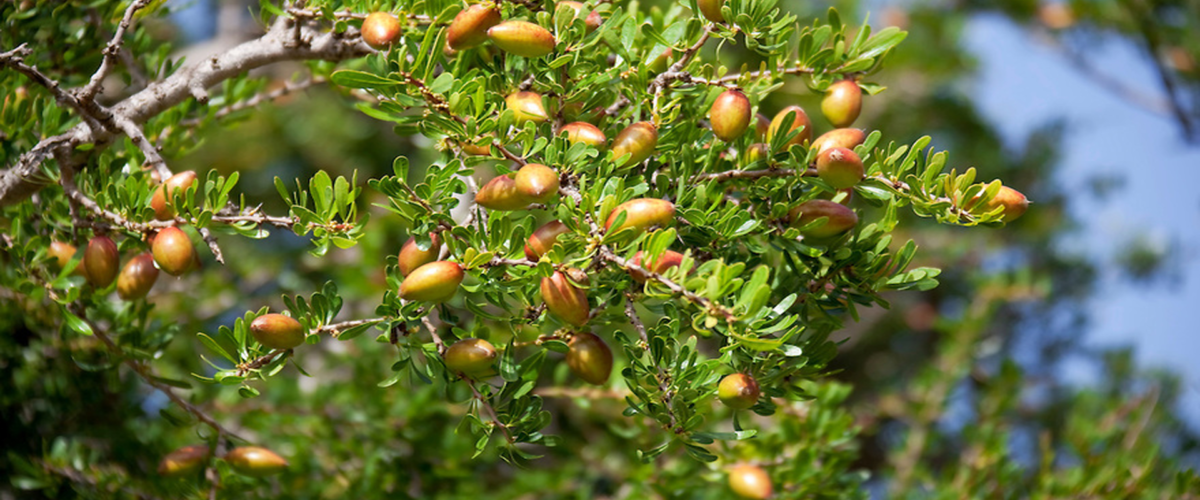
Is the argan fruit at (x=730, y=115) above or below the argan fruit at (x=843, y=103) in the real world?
above

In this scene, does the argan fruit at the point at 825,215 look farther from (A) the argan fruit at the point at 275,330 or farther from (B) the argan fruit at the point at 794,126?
(A) the argan fruit at the point at 275,330

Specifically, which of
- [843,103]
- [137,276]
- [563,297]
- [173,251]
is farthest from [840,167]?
[137,276]

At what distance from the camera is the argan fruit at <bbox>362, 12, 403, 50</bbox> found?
943 millimetres

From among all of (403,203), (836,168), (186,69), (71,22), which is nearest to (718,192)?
(836,168)

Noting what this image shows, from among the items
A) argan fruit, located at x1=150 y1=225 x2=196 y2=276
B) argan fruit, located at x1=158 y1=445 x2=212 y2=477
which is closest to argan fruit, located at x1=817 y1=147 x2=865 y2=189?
argan fruit, located at x1=150 y1=225 x2=196 y2=276

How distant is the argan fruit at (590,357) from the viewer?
3.02 feet

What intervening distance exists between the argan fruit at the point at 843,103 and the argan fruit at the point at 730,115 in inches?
6.4

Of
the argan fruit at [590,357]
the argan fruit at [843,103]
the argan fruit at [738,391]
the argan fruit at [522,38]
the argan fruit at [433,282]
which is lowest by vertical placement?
the argan fruit at [590,357]

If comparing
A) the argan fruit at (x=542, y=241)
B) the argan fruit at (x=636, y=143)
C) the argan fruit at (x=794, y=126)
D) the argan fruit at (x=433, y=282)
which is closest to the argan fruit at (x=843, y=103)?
the argan fruit at (x=794, y=126)

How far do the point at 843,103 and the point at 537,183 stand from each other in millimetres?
415

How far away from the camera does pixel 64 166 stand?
100 cm

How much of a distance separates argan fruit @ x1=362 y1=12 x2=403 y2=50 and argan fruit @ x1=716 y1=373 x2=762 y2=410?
0.49 meters

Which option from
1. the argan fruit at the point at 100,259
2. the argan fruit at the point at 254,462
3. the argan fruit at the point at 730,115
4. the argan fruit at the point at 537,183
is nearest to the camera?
the argan fruit at the point at 537,183

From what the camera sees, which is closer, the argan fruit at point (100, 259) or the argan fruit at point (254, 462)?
the argan fruit at point (100, 259)
